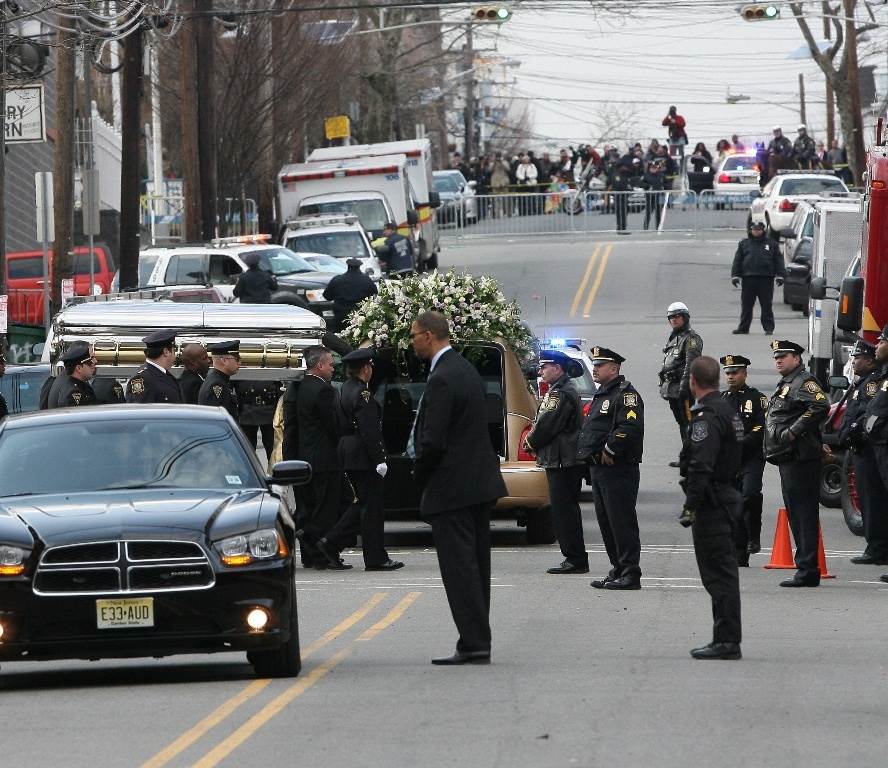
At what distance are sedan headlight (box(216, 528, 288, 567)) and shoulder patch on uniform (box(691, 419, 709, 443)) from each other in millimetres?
2678

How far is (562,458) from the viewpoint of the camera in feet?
51.5

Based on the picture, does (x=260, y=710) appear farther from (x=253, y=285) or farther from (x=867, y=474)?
(x=253, y=285)

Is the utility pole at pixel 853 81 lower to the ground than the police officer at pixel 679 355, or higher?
higher

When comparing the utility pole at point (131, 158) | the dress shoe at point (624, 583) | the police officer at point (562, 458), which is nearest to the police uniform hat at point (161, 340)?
the police officer at point (562, 458)

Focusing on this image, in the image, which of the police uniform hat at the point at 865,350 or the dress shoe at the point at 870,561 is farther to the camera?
the police uniform hat at the point at 865,350

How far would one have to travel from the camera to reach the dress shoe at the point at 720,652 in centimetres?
1102

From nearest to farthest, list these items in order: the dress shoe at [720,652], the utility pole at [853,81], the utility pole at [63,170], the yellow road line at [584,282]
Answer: the dress shoe at [720,652] → the utility pole at [63,170] → the yellow road line at [584,282] → the utility pole at [853,81]

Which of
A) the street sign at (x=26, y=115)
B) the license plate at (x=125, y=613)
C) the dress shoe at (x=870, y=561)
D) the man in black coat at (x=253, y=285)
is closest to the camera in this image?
the license plate at (x=125, y=613)

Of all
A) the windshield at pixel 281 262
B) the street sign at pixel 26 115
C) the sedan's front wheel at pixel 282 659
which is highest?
the street sign at pixel 26 115

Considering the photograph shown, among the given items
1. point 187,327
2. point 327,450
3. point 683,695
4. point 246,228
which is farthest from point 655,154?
point 683,695

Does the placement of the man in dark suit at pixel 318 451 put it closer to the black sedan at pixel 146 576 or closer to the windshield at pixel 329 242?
the black sedan at pixel 146 576

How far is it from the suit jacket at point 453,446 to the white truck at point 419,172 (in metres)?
34.1

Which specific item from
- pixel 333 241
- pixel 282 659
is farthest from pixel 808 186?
pixel 282 659

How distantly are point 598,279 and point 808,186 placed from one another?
5.15 meters
